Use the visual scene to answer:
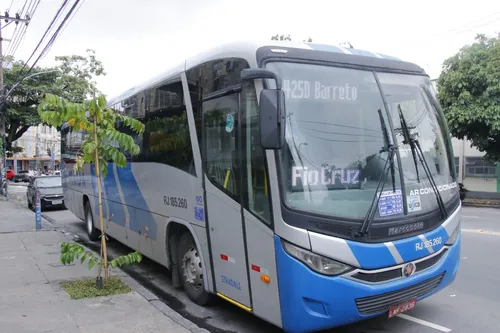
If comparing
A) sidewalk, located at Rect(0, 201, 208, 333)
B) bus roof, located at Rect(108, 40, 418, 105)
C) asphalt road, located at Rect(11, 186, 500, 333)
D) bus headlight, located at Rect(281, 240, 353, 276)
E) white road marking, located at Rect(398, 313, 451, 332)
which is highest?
bus roof, located at Rect(108, 40, 418, 105)

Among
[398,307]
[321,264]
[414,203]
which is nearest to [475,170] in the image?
[414,203]

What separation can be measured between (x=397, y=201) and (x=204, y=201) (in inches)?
88.2

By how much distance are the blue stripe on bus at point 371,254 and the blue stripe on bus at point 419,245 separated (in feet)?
0.54

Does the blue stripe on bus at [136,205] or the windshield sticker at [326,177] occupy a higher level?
the windshield sticker at [326,177]

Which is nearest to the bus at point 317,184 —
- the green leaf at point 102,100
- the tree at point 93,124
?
the tree at point 93,124

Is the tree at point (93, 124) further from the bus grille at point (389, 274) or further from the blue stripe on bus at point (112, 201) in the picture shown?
the bus grille at point (389, 274)

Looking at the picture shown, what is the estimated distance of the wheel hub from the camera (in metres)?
5.55

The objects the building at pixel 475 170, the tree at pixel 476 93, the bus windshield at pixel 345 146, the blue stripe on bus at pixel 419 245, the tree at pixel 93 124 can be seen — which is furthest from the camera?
the building at pixel 475 170

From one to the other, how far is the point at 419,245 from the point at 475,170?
24.2 metres

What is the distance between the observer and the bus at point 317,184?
3.81m

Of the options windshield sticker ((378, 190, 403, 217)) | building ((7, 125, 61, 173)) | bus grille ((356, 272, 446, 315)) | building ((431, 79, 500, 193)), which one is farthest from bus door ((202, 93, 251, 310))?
→ building ((7, 125, 61, 173))

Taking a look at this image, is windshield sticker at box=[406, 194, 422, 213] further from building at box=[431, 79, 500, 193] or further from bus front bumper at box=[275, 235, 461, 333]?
building at box=[431, 79, 500, 193]

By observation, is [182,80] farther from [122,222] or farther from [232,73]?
[122,222]

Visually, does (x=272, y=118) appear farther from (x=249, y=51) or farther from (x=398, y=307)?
(x=398, y=307)
